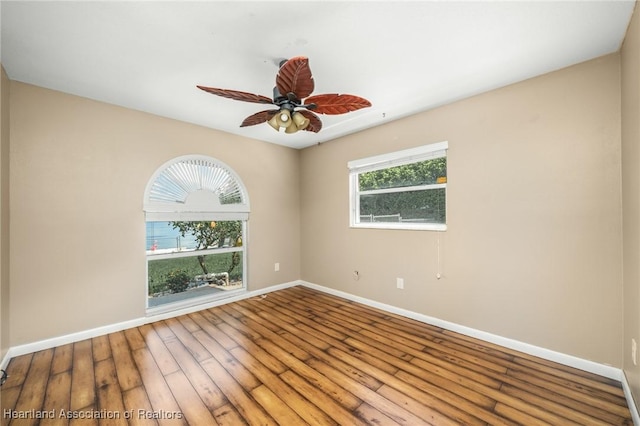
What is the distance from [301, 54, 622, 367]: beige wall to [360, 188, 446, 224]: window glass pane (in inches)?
6.6

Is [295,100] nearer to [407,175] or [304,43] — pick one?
[304,43]

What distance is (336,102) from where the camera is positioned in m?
1.98

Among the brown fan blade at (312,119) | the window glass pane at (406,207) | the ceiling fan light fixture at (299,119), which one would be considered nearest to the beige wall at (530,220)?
the window glass pane at (406,207)

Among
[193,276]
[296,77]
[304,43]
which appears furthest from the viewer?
[193,276]

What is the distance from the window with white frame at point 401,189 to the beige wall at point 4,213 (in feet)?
11.7

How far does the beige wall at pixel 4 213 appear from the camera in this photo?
7.11ft

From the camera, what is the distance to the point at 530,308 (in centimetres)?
235

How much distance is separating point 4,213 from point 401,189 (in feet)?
13.0

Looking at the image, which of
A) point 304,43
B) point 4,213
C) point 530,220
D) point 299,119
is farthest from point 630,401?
point 4,213

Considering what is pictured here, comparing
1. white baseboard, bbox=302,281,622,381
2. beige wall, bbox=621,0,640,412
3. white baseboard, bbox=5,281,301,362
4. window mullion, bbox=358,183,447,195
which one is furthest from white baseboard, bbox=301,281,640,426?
white baseboard, bbox=5,281,301,362

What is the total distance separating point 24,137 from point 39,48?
995 mm

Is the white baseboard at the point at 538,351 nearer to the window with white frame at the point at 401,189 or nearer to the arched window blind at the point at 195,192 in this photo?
the window with white frame at the point at 401,189

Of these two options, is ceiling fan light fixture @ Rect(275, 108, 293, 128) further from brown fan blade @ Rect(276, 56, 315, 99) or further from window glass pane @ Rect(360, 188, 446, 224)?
window glass pane @ Rect(360, 188, 446, 224)

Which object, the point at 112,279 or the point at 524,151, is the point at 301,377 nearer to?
the point at 112,279
